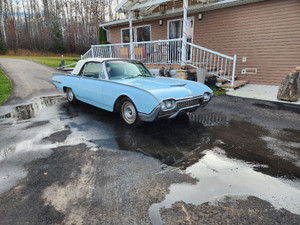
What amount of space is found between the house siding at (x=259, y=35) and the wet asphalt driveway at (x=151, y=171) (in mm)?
4901

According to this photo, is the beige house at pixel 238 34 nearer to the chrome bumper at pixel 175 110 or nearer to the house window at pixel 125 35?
the house window at pixel 125 35

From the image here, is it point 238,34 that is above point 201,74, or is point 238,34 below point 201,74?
above

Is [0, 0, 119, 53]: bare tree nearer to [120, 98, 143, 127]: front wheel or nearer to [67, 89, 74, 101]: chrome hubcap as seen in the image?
[67, 89, 74, 101]: chrome hubcap

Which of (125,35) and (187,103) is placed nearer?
(187,103)

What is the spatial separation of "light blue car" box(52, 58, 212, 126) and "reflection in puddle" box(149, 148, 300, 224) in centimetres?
125

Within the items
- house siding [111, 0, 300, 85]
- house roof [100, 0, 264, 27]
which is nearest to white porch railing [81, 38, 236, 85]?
house siding [111, 0, 300, 85]

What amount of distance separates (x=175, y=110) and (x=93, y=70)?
103 inches

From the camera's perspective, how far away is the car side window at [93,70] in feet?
15.6

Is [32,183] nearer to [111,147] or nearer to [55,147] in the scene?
[55,147]

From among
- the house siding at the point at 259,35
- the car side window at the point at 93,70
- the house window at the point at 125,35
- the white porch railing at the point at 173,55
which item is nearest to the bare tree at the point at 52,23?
the house window at the point at 125,35

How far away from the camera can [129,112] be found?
13.7 feet

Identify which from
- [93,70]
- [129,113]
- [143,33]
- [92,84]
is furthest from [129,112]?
[143,33]

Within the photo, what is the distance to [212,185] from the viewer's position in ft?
7.70

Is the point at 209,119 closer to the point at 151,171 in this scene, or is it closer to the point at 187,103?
the point at 187,103
